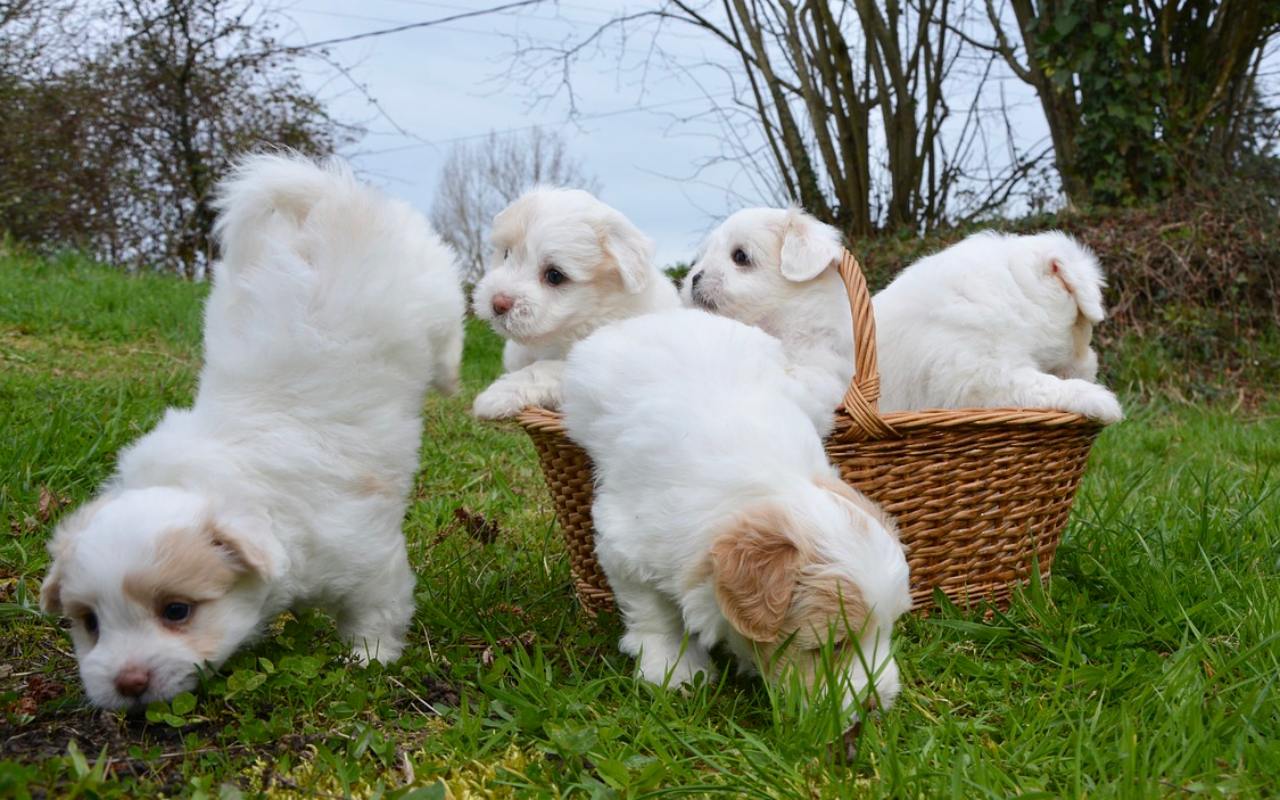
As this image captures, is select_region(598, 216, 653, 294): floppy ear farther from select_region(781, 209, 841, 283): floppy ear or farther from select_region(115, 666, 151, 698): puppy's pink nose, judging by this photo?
select_region(115, 666, 151, 698): puppy's pink nose

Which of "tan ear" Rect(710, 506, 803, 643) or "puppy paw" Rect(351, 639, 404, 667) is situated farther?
"puppy paw" Rect(351, 639, 404, 667)

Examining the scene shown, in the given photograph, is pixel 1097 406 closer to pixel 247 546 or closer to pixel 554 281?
pixel 554 281

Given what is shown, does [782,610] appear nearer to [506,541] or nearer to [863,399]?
[863,399]

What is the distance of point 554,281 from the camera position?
340cm

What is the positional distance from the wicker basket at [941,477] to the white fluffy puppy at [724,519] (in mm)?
194

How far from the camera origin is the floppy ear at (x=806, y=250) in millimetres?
3576

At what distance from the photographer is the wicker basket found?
9.82 feet

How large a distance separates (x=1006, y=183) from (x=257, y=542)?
9638 mm

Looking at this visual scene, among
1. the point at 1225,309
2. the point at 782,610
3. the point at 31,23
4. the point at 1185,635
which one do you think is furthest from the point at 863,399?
the point at 31,23

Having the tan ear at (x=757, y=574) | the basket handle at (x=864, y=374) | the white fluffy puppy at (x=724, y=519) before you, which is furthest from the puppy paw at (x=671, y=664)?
the basket handle at (x=864, y=374)

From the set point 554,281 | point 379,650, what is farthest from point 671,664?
point 554,281

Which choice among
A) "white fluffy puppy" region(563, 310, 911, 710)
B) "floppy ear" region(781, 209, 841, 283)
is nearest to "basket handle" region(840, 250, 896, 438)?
"white fluffy puppy" region(563, 310, 911, 710)

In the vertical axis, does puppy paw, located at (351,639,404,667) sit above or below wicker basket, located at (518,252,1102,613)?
Result: below

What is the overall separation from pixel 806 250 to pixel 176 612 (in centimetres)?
224
